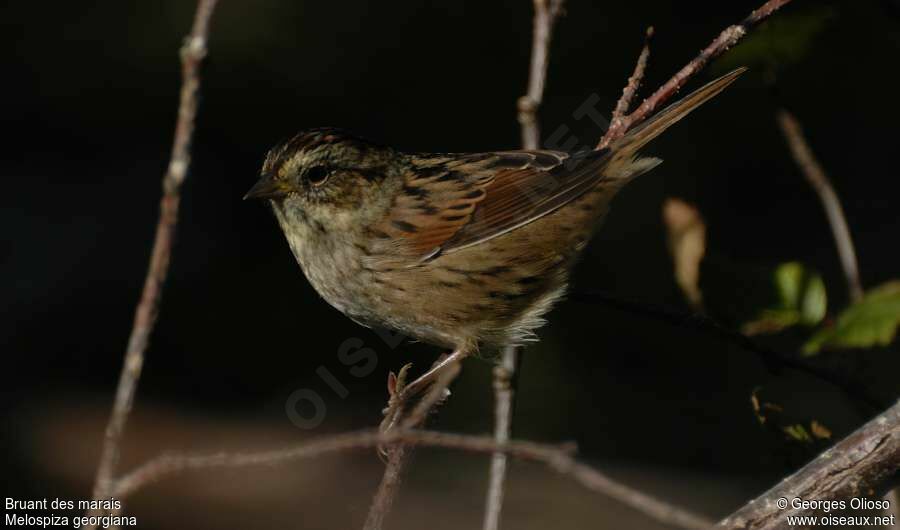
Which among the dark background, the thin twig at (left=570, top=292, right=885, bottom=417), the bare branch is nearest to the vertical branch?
the thin twig at (left=570, top=292, right=885, bottom=417)

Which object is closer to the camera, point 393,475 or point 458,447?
point 458,447

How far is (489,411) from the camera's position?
21.3 ft

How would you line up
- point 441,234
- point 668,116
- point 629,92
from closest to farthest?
point 629,92
point 668,116
point 441,234

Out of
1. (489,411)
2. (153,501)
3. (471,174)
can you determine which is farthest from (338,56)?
(471,174)

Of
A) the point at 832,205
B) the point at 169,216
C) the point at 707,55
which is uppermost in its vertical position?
the point at 707,55

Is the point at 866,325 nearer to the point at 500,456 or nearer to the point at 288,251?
the point at 500,456

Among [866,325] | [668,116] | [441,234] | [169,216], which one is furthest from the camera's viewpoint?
[441,234]

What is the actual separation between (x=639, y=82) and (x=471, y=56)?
4.65 m

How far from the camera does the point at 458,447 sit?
1.95 m

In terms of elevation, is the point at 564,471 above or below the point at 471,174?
below

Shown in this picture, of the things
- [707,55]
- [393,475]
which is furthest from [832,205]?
[393,475]

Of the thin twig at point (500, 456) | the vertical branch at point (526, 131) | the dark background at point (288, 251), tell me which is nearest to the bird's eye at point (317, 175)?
the vertical branch at point (526, 131)

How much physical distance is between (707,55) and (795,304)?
71cm

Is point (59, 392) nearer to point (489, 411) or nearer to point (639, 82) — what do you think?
point (489, 411)
